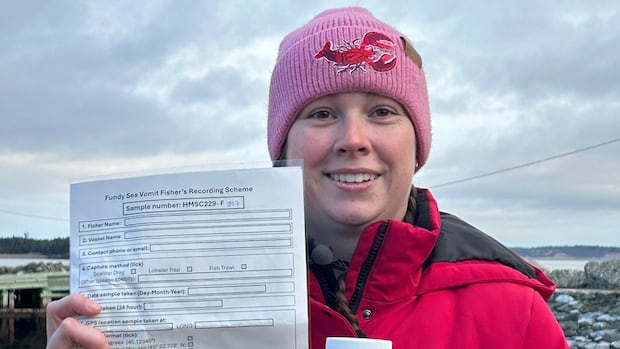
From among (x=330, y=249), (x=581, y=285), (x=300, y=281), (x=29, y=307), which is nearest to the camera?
(x=300, y=281)

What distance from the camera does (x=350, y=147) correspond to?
68.3 inches

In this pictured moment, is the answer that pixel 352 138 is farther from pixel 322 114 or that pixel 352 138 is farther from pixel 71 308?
pixel 71 308

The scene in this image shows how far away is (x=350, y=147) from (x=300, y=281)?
409 millimetres

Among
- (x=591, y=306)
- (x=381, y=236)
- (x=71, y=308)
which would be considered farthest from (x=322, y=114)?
(x=591, y=306)

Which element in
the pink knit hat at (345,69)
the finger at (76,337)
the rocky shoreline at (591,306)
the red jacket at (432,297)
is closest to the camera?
the finger at (76,337)

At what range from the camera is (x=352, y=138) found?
172 centimetres

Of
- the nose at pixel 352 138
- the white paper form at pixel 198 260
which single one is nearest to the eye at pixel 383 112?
the nose at pixel 352 138

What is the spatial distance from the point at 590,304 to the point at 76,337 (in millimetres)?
7884

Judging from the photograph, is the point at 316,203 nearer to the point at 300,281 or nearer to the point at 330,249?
the point at 330,249

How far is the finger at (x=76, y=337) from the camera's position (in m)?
1.46

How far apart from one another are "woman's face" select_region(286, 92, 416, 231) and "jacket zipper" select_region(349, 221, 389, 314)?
0.06 meters

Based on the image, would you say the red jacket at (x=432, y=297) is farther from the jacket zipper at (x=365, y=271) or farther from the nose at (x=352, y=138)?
the nose at (x=352, y=138)

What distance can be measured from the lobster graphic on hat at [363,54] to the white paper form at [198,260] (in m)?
0.45

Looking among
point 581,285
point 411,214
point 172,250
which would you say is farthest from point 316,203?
point 581,285
